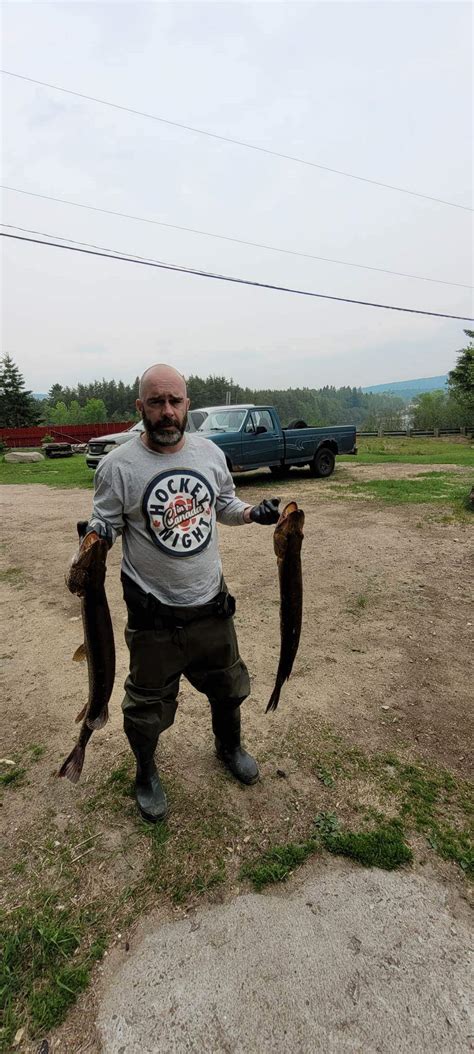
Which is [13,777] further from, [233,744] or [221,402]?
[221,402]

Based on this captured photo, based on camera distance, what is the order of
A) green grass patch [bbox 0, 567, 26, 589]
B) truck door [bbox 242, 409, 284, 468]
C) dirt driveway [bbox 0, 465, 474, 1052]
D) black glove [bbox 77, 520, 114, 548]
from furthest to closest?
truck door [bbox 242, 409, 284, 468], green grass patch [bbox 0, 567, 26, 589], dirt driveway [bbox 0, 465, 474, 1052], black glove [bbox 77, 520, 114, 548]

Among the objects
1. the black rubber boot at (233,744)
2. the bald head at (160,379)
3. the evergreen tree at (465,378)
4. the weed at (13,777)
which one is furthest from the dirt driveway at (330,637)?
the evergreen tree at (465,378)

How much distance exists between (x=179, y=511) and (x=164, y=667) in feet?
2.25

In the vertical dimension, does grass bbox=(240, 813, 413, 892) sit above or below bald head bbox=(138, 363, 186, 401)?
below

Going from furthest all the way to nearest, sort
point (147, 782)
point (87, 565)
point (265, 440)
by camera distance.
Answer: point (265, 440) → point (147, 782) → point (87, 565)

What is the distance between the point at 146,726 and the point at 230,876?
677mm

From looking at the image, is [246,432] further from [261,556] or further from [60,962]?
[60,962]

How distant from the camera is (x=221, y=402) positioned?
6681 centimetres

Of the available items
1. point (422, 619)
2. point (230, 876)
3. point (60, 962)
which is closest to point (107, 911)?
point (60, 962)

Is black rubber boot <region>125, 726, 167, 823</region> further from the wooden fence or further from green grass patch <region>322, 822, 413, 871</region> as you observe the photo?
the wooden fence

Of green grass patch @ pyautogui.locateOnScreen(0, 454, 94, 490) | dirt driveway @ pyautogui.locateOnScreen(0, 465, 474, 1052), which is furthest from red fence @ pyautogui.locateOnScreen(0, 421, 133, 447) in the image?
dirt driveway @ pyautogui.locateOnScreen(0, 465, 474, 1052)

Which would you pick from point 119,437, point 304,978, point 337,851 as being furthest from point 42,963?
point 119,437

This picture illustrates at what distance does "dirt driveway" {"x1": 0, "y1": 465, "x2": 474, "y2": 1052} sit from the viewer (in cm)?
245

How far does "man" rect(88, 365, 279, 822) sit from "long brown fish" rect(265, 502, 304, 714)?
0.58 ft
